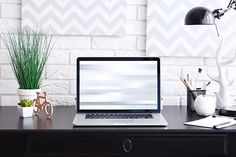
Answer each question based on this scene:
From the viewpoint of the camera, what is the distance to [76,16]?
6.23 feet

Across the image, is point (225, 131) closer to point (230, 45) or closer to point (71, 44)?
point (230, 45)

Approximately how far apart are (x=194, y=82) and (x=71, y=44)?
24.1 inches

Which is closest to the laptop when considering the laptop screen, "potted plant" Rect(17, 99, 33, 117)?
the laptop screen

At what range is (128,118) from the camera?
158cm

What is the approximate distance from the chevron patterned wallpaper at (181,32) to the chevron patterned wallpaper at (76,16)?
152mm

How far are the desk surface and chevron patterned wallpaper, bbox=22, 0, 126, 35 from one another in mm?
375

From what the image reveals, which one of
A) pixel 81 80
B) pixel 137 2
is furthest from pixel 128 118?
pixel 137 2

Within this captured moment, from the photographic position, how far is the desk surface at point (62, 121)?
1.42m

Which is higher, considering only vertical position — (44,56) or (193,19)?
(193,19)
